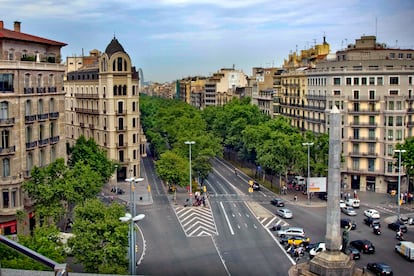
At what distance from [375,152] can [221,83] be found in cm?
9175

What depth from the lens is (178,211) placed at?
56844 mm

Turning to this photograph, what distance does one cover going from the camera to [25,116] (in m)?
45.8

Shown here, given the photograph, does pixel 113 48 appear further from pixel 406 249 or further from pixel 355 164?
pixel 406 249

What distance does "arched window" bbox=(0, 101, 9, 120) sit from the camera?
43.7m

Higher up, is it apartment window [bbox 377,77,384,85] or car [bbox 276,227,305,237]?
apartment window [bbox 377,77,384,85]

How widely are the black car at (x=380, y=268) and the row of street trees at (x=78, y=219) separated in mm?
16363

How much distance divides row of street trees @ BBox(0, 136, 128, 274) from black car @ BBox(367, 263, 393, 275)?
16363mm

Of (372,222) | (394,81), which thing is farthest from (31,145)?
(394,81)

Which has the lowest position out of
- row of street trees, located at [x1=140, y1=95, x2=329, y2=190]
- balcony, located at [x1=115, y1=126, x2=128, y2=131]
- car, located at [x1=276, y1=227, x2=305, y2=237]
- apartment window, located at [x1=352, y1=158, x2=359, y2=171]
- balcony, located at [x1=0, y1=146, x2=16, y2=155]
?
car, located at [x1=276, y1=227, x2=305, y2=237]

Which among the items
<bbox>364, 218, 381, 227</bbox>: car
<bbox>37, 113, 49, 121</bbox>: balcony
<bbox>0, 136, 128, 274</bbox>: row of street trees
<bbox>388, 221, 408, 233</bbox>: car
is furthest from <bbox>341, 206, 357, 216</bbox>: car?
<bbox>37, 113, 49, 121</bbox>: balcony

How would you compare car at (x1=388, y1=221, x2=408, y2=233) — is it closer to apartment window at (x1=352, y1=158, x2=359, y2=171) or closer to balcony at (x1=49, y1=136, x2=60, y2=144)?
apartment window at (x1=352, y1=158, x2=359, y2=171)

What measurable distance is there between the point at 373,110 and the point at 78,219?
4377 cm

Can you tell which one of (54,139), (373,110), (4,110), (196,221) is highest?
(4,110)

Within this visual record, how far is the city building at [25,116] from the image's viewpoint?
44.0 metres
